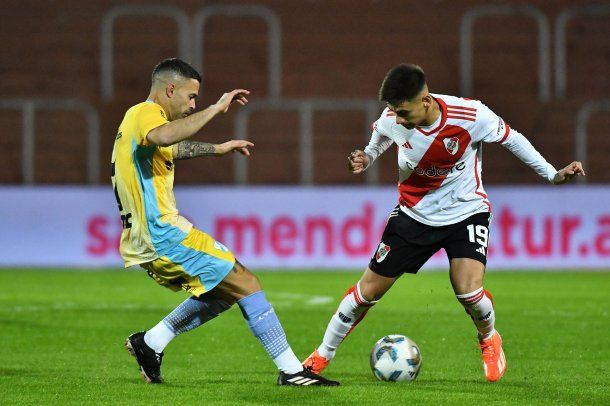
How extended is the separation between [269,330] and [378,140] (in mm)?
1434

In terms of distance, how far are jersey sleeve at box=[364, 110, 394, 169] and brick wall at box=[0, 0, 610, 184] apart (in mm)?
10781

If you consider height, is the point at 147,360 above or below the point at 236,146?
below

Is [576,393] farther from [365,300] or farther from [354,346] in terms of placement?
[354,346]

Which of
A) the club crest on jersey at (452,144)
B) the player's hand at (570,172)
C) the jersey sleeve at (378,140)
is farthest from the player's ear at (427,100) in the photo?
the player's hand at (570,172)

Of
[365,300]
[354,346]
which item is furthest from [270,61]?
[365,300]

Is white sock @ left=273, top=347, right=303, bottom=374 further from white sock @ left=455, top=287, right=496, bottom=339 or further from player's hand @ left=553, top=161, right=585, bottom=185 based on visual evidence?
player's hand @ left=553, top=161, right=585, bottom=185

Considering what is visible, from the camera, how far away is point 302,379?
6.82 metres

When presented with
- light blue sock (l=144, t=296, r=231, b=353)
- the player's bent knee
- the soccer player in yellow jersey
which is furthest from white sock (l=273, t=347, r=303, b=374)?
light blue sock (l=144, t=296, r=231, b=353)

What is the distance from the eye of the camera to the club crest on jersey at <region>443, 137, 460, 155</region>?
7273 millimetres

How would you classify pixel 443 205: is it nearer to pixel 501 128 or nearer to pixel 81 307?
pixel 501 128

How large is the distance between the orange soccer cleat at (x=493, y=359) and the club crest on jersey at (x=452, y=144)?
115cm

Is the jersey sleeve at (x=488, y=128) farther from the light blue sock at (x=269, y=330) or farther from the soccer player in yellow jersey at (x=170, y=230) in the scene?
the light blue sock at (x=269, y=330)

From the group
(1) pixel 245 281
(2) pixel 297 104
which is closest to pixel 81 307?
(1) pixel 245 281

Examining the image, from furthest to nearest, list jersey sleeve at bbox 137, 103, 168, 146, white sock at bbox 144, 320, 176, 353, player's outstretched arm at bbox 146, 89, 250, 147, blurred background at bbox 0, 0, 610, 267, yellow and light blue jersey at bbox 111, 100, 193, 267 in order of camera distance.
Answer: blurred background at bbox 0, 0, 610, 267 < white sock at bbox 144, 320, 176, 353 < yellow and light blue jersey at bbox 111, 100, 193, 267 < jersey sleeve at bbox 137, 103, 168, 146 < player's outstretched arm at bbox 146, 89, 250, 147
